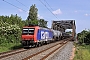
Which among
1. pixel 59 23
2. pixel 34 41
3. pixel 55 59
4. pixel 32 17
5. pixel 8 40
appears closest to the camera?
pixel 55 59

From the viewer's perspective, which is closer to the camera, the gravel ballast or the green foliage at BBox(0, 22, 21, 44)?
the gravel ballast

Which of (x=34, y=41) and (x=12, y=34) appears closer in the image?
(x=34, y=41)

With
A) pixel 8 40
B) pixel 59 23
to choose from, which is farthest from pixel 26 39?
pixel 59 23

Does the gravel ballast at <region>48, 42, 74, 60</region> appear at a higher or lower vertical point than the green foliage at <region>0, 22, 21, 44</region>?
lower

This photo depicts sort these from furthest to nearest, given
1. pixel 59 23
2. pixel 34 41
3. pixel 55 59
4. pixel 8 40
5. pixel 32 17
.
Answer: pixel 32 17
pixel 59 23
pixel 8 40
pixel 34 41
pixel 55 59

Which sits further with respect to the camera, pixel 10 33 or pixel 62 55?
pixel 10 33

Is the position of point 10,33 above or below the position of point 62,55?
above

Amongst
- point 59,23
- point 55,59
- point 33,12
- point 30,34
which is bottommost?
point 55,59

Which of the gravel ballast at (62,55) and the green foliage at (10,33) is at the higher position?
the green foliage at (10,33)

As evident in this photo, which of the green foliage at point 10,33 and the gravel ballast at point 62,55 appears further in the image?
the green foliage at point 10,33

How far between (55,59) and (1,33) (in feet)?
79.7

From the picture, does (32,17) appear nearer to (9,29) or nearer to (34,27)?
(9,29)

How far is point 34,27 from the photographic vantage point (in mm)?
29641

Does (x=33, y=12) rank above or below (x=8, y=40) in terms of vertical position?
above
